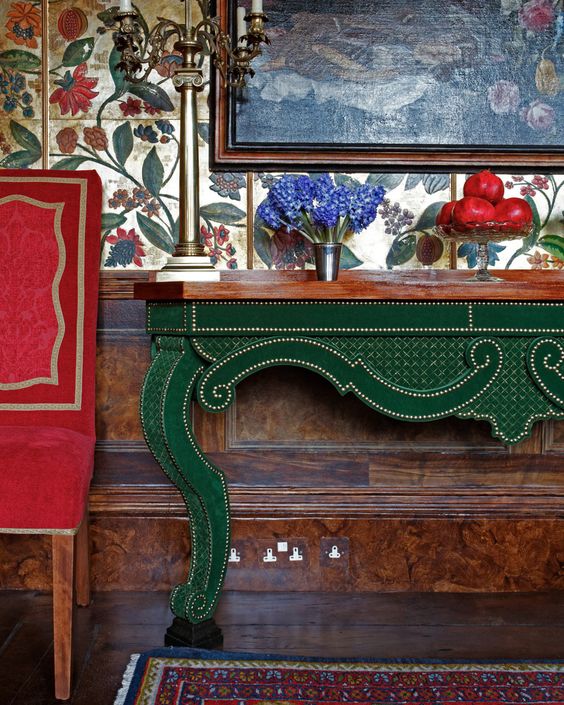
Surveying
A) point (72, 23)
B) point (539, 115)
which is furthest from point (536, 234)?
point (72, 23)

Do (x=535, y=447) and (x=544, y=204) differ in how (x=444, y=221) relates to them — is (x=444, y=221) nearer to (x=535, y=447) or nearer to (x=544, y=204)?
(x=544, y=204)

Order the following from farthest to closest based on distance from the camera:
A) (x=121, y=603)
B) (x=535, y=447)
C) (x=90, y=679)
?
(x=535, y=447), (x=121, y=603), (x=90, y=679)

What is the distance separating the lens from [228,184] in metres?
2.44

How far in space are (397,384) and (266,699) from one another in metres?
0.76

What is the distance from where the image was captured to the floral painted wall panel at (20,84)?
240 centimetres

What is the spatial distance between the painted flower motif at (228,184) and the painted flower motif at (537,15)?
982 millimetres

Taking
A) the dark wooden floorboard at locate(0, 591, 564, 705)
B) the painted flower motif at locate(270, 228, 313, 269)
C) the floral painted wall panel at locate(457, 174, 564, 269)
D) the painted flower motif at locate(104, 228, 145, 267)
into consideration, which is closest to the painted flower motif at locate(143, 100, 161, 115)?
the painted flower motif at locate(104, 228, 145, 267)

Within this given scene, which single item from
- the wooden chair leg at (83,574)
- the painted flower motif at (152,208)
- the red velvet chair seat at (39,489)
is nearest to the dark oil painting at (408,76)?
the painted flower motif at (152,208)

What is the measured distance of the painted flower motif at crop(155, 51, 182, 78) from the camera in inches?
95.3

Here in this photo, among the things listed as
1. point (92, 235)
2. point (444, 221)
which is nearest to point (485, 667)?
point (444, 221)

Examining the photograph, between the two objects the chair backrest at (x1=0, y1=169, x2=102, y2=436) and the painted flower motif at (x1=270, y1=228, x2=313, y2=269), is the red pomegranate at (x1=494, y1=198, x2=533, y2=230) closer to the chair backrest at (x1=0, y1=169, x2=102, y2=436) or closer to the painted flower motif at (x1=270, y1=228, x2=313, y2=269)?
the painted flower motif at (x1=270, y1=228, x2=313, y2=269)

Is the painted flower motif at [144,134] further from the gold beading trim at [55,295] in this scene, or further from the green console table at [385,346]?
the green console table at [385,346]

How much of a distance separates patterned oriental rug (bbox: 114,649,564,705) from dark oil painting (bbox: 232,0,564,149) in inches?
58.0

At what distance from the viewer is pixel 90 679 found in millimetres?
1847
